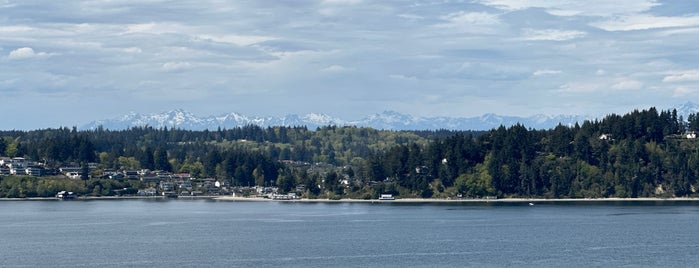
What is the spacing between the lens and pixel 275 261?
333 feet

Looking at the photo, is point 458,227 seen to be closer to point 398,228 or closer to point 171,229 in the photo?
point 398,228

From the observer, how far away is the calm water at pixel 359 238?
102 metres

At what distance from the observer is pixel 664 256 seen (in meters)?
103

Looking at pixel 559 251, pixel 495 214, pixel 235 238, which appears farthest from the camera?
pixel 495 214

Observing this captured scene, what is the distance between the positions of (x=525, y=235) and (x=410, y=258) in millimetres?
28315

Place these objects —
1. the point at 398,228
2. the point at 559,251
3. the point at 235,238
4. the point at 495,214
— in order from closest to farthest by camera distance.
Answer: the point at 559,251, the point at 235,238, the point at 398,228, the point at 495,214

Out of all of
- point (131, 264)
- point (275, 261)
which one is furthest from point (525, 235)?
point (131, 264)

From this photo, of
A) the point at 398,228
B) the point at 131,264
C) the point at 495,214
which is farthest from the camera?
the point at 495,214

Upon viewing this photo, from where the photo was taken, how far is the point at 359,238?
414 ft

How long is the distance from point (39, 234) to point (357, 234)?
38.5 metres

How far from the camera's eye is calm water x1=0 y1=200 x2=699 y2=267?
4006 inches

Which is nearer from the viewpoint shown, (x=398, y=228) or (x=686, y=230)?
(x=686, y=230)

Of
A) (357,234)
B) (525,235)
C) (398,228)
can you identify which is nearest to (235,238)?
(357,234)

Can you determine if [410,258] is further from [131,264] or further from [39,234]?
[39,234]
